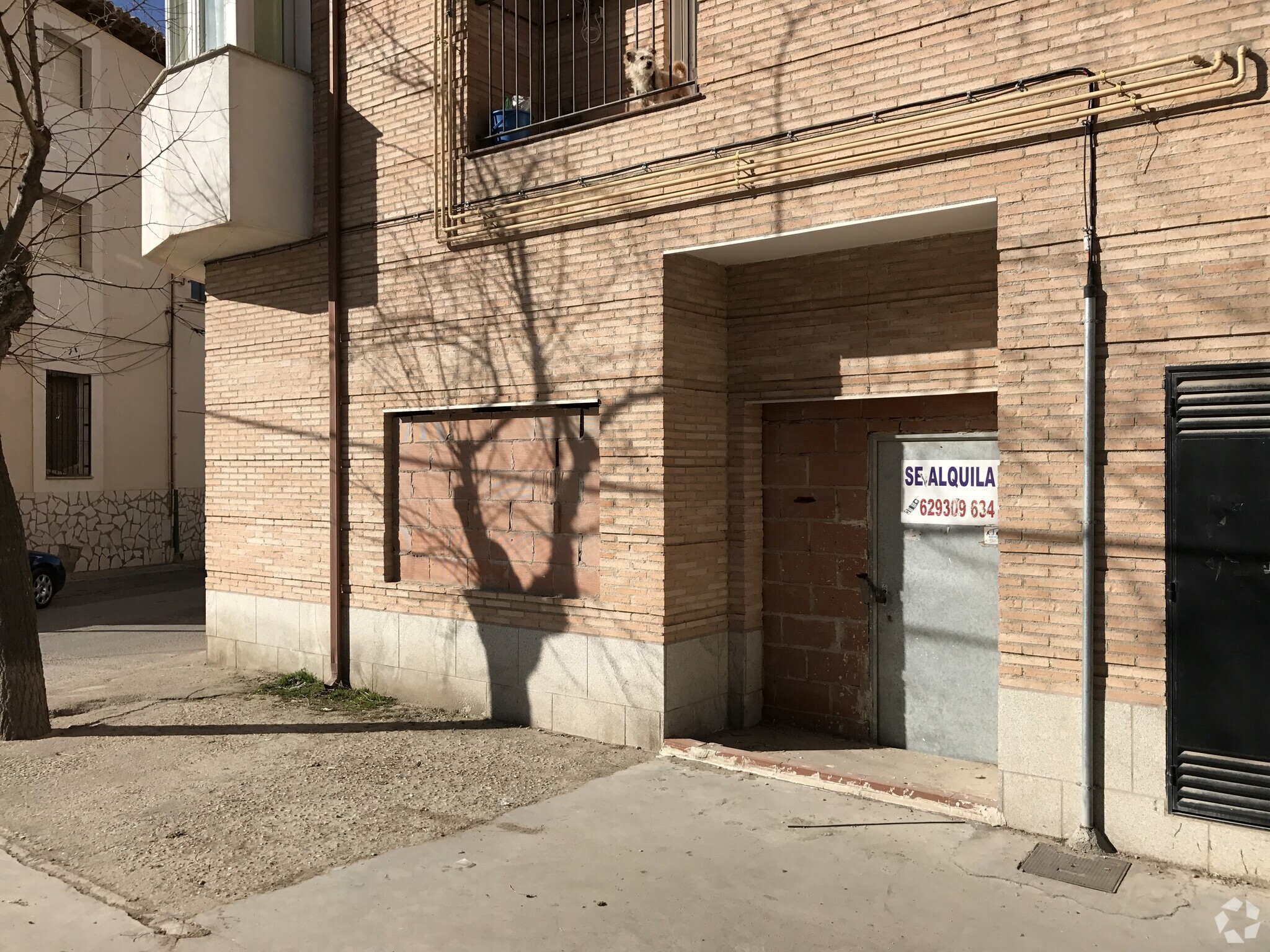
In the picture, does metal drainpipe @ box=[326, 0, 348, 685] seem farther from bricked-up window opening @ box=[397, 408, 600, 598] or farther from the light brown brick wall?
bricked-up window opening @ box=[397, 408, 600, 598]

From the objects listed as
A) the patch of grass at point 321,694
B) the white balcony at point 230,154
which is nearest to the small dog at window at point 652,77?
the white balcony at point 230,154

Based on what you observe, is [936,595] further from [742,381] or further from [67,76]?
[67,76]

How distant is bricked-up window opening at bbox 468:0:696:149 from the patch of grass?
5.02 meters

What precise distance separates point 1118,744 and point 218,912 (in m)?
4.69

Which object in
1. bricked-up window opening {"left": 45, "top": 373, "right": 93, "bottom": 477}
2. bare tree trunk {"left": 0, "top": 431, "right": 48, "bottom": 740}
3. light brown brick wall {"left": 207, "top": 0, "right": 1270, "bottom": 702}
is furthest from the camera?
bricked-up window opening {"left": 45, "top": 373, "right": 93, "bottom": 477}

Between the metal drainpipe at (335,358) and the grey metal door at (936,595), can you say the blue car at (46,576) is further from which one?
the grey metal door at (936,595)

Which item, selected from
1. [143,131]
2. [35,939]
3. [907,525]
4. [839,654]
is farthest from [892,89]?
[143,131]

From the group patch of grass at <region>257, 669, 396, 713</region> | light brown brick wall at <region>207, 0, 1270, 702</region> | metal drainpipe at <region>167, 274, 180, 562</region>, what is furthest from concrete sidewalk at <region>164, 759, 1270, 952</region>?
metal drainpipe at <region>167, 274, 180, 562</region>

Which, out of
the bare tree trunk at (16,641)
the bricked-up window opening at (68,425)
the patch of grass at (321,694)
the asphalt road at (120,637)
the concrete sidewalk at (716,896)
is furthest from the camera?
the bricked-up window opening at (68,425)

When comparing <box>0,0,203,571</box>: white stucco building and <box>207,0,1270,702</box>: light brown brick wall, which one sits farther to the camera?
<box>0,0,203,571</box>: white stucco building

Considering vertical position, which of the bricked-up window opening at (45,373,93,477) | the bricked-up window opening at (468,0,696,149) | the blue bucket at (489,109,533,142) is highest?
the bricked-up window opening at (468,0,696,149)

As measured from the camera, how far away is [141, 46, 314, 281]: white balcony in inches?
Answer: 364

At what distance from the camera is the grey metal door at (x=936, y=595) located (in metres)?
6.95

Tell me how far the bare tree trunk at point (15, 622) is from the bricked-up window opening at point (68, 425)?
42.0 feet
